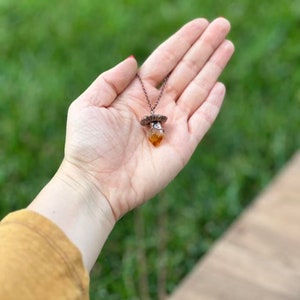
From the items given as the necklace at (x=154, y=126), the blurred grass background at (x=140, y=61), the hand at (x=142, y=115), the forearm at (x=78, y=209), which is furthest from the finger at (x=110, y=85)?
the blurred grass background at (x=140, y=61)

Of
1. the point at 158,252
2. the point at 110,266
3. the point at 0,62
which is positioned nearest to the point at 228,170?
the point at 158,252

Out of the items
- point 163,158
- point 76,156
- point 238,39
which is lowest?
point 238,39

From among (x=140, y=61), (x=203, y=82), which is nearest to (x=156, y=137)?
(x=203, y=82)

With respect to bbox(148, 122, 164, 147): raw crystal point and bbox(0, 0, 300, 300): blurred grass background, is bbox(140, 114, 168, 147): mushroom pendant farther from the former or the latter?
bbox(0, 0, 300, 300): blurred grass background

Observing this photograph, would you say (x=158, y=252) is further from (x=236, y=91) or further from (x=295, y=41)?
(x=295, y=41)

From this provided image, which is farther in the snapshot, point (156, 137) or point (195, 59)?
point (195, 59)

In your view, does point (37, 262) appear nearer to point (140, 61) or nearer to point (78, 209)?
point (78, 209)
